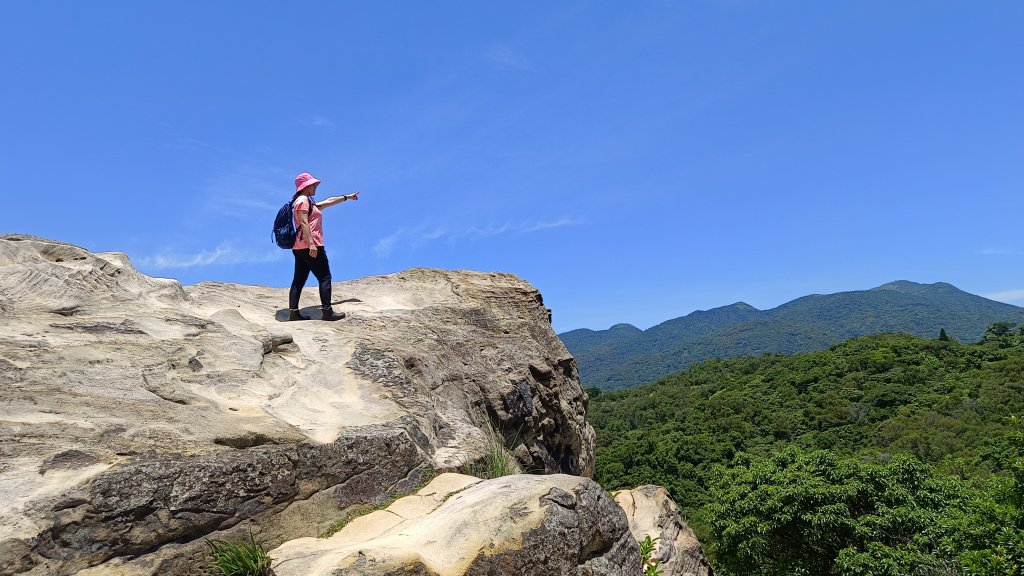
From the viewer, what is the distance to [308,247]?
9422mm

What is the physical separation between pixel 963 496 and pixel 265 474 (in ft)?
72.5

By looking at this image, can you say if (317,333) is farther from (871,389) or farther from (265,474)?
(871,389)

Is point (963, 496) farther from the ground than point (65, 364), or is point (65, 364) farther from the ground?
point (65, 364)

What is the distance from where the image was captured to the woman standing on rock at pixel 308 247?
30.7ft

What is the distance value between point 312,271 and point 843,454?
47.2m

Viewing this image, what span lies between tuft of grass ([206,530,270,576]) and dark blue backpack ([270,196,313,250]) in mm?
5683

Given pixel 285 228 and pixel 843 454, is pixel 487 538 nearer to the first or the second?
pixel 285 228

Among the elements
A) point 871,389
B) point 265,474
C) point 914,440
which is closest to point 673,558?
point 265,474

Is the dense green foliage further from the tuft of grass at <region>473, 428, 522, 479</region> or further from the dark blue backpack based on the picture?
the dark blue backpack

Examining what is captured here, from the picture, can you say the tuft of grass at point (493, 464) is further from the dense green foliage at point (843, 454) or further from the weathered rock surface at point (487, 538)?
the dense green foliage at point (843, 454)

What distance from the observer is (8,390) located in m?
5.32

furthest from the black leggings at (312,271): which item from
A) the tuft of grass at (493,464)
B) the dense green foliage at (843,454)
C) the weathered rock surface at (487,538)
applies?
the dense green foliage at (843,454)

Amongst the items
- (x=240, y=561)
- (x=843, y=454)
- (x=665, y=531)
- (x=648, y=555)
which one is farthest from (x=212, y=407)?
(x=843, y=454)

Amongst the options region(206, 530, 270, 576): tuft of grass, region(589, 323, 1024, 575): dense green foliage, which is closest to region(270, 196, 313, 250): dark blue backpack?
region(206, 530, 270, 576): tuft of grass
